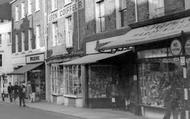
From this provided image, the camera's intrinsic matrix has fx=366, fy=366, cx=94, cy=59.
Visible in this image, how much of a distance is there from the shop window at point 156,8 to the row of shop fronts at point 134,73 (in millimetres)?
775

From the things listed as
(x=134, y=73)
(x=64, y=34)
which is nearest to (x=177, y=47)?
(x=134, y=73)

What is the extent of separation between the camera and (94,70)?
21672 millimetres

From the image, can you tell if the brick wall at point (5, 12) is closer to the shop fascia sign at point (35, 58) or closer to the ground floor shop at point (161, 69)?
the shop fascia sign at point (35, 58)

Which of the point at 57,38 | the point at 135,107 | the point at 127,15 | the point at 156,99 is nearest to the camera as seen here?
the point at 156,99

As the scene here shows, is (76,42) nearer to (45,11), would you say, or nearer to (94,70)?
(94,70)

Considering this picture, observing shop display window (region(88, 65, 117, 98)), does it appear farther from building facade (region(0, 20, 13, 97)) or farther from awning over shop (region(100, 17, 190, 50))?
building facade (region(0, 20, 13, 97))

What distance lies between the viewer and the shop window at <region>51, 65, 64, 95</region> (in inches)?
1032

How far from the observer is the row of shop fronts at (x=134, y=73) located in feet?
44.3

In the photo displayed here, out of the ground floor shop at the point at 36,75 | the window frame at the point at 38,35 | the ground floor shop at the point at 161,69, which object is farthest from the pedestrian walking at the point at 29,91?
the ground floor shop at the point at 161,69

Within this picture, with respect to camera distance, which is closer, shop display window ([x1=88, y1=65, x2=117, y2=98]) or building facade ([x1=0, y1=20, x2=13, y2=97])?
shop display window ([x1=88, y1=65, x2=117, y2=98])

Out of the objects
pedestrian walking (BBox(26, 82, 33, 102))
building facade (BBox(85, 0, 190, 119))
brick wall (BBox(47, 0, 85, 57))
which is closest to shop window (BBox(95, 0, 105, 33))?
building facade (BBox(85, 0, 190, 119))

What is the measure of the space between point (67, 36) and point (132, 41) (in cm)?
1175

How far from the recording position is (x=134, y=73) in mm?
17266

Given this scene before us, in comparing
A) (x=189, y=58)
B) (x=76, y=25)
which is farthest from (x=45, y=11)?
(x=189, y=58)
